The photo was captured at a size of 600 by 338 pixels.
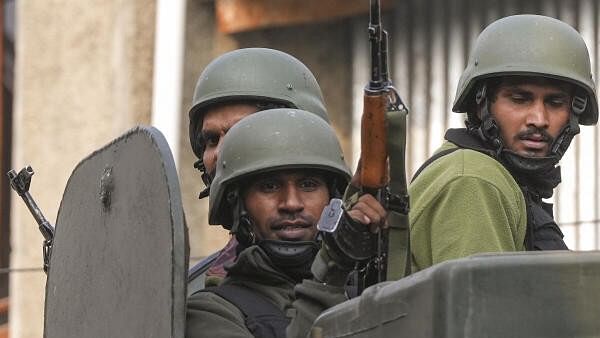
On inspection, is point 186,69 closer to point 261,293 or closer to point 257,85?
point 257,85

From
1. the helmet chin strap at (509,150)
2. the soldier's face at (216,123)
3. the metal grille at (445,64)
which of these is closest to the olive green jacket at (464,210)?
the helmet chin strap at (509,150)

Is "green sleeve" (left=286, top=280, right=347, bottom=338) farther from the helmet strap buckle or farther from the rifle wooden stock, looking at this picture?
the helmet strap buckle

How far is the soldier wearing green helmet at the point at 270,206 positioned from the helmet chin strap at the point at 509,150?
38cm

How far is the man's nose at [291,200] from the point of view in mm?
5754

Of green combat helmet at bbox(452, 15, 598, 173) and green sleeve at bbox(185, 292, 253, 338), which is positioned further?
green combat helmet at bbox(452, 15, 598, 173)

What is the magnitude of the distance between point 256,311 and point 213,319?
221mm

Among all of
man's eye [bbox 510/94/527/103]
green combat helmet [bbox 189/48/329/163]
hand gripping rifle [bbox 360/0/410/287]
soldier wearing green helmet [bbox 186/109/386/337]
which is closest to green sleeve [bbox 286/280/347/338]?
hand gripping rifle [bbox 360/0/410/287]

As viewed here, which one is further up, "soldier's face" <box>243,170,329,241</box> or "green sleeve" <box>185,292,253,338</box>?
"soldier's face" <box>243,170,329,241</box>

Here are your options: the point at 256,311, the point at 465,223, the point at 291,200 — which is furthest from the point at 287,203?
the point at 465,223

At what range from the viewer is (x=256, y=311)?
217 inches

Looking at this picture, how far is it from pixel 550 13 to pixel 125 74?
2.15m

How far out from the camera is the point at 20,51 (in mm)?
12727

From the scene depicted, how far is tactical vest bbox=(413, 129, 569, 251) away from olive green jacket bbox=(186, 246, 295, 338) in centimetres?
39

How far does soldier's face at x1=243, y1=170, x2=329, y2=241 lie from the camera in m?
5.77
